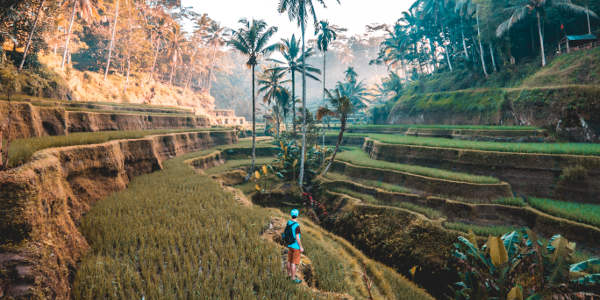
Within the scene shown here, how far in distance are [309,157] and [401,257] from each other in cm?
1190

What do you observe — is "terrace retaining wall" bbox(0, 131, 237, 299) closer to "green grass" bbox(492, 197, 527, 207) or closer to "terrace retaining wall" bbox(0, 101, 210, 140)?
"terrace retaining wall" bbox(0, 101, 210, 140)

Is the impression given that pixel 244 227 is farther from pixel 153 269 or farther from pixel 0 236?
pixel 0 236

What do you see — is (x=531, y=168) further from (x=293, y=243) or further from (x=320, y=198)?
(x=293, y=243)

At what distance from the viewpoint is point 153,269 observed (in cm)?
419

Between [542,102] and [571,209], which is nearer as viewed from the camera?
[571,209]

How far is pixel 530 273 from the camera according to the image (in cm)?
544

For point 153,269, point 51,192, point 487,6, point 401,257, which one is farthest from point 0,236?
point 487,6

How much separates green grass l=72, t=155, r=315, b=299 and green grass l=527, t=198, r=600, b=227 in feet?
30.9

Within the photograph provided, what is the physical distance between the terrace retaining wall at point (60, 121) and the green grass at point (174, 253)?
2889 mm

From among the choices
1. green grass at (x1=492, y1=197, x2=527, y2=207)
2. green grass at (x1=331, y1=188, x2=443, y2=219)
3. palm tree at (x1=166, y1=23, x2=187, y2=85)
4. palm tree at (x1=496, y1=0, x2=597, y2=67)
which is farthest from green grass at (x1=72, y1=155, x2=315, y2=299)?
palm tree at (x1=166, y1=23, x2=187, y2=85)

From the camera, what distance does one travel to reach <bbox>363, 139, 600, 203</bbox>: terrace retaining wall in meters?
8.38

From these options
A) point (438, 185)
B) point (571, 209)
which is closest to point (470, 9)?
point (438, 185)

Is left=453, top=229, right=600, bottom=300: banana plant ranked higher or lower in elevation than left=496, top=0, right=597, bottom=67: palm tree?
lower

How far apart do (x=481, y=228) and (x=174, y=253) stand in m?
10.3
